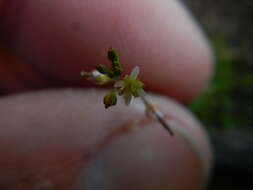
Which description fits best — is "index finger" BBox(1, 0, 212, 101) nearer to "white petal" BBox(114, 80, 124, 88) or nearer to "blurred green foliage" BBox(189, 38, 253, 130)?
"white petal" BBox(114, 80, 124, 88)

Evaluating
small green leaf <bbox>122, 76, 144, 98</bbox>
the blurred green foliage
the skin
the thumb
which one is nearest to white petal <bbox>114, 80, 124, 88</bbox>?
small green leaf <bbox>122, 76, 144, 98</bbox>

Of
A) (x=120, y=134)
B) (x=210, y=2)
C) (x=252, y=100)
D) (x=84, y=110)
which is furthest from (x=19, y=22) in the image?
(x=210, y=2)

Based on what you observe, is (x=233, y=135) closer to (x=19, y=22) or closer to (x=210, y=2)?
(x=210, y=2)

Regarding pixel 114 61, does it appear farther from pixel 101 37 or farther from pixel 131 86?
pixel 101 37

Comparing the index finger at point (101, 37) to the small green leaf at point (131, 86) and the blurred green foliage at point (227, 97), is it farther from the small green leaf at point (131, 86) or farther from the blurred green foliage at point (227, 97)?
the blurred green foliage at point (227, 97)

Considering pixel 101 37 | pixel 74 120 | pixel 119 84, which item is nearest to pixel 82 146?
pixel 74 120
